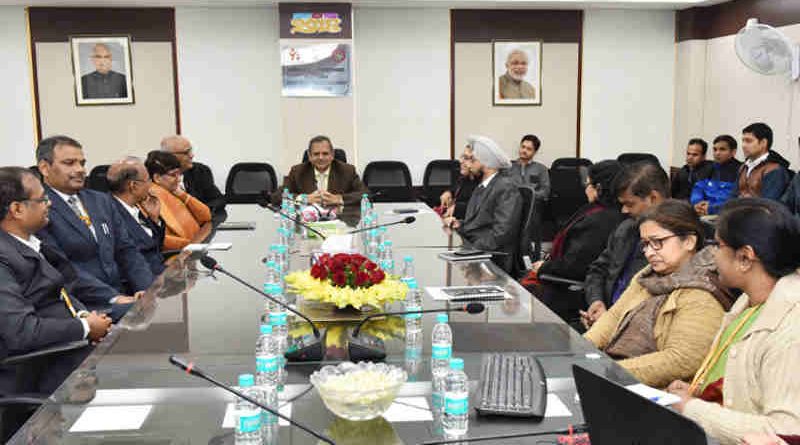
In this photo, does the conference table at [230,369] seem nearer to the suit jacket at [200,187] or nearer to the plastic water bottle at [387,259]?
the plastic water bottle at [387,259]

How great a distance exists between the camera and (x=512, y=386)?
1787 mm

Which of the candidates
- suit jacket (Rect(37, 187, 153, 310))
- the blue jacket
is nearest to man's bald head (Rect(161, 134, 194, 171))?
suit jacket (Rect(37, 187, 153, 310))

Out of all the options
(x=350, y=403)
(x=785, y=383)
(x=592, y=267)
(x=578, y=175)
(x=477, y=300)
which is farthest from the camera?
(x=578, y=175)

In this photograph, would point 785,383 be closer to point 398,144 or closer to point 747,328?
point 747,328

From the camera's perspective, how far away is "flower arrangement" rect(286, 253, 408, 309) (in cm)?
235

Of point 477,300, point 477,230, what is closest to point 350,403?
point 477,300

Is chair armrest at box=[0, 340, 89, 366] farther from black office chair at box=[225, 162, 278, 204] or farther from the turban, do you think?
black office chair at box=[225, 162, 278, 204]

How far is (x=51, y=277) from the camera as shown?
2727 mm

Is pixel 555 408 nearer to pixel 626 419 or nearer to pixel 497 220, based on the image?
pixel 626 419

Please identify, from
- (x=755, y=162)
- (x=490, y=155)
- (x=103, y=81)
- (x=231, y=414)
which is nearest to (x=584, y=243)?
(x=490, y=155)

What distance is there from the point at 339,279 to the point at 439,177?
5876 mm

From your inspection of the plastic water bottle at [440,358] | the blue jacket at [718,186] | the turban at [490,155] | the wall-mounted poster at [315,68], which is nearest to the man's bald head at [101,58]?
the wall-mounted poster at [315,68]

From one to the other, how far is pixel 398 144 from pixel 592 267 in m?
5.30

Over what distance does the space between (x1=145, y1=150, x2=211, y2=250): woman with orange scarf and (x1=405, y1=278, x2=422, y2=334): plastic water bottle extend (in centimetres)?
243
